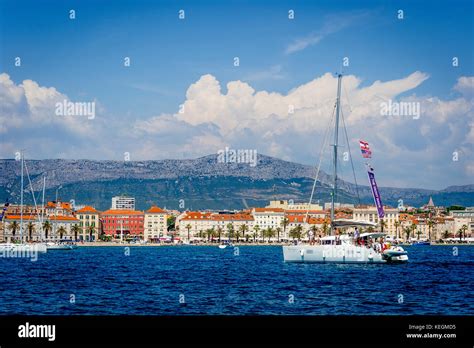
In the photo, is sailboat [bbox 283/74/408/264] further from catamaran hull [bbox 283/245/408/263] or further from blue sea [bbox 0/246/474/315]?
blue sea [bbox 0/246/474/315]

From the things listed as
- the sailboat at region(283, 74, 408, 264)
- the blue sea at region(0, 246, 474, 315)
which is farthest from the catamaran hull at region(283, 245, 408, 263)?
the blue sea at region(0, 246, 474, 315)

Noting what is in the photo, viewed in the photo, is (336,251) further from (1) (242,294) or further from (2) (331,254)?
(1) (242,294)

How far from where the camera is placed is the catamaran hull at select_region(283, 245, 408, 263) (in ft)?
213

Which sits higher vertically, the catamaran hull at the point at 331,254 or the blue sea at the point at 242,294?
the catamaran hull at the point at 331,254

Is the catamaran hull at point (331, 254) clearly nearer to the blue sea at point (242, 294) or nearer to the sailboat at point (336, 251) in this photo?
the sailboat at point (336, 251)

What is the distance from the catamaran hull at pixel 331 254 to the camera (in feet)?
213

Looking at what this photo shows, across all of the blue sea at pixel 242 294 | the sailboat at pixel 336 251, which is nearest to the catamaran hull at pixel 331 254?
the sailboat at pixel 336 251

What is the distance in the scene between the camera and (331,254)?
65062mm

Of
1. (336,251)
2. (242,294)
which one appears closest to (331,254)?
(336,251)
